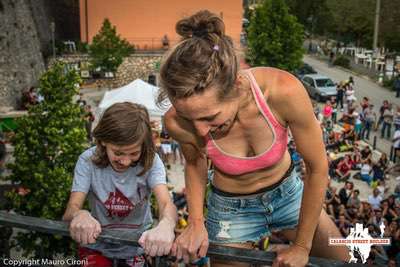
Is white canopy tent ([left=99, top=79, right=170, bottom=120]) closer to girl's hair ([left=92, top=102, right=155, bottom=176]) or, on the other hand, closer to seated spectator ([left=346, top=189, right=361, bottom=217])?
seated spectator ([left=346, top=189, right=361, bottom=217])

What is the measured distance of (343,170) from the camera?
15.9 m

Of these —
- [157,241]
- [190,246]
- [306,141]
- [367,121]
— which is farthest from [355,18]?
[157,241]

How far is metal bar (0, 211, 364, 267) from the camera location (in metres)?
2.29

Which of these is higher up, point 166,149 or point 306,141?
point 306,141

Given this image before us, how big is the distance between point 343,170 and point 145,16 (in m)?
21.9

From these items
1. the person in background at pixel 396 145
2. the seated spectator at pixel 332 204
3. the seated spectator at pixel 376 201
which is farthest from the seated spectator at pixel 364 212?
the person in background at pixel 396 145

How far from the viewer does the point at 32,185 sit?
8172mm

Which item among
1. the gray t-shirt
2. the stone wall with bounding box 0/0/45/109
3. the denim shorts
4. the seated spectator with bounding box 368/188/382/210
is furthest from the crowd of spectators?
the stone wall with bounding box 0/0/45/109

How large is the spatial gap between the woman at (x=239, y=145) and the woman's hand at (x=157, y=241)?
0.21 ft

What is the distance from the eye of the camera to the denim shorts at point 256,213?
2.92 metres

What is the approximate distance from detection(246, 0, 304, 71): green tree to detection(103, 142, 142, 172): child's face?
25085 mm

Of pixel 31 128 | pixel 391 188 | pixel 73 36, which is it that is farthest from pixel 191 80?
pixel 73 36

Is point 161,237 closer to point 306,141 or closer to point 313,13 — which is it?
point 306,141

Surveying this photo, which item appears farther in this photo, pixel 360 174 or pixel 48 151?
pixel 360 174
